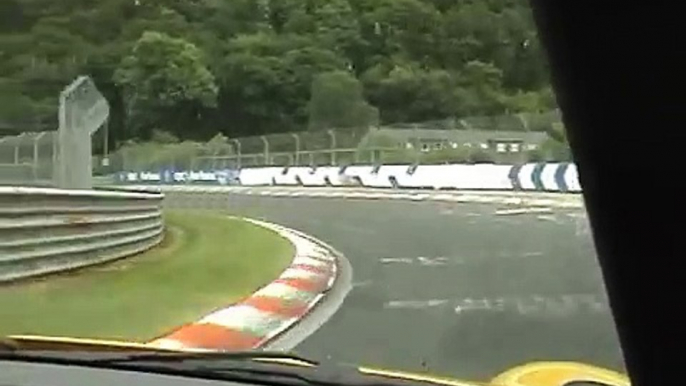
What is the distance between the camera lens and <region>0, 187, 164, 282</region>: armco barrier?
14.2 feet

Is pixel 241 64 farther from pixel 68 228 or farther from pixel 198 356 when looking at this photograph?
pixel 68 228

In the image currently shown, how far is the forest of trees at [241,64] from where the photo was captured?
3578 mm

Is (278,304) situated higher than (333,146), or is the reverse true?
(333,146)

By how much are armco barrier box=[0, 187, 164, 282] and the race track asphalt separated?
365 millimetres

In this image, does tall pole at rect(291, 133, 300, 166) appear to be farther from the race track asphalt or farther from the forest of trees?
the race track asphalt

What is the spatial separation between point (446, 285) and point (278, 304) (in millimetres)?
701

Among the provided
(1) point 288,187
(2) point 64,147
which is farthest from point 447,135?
(2) point 64,147

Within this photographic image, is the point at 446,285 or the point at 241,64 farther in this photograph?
the point at 446,285

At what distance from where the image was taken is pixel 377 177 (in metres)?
4.48

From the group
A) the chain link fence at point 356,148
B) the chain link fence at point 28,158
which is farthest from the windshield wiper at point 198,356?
the chain link fence at point 28,158

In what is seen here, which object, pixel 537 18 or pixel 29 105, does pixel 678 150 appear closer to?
pixel 537 18

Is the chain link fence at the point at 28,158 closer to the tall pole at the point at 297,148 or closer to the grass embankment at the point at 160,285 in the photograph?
the grass embankment at the point at 160,285

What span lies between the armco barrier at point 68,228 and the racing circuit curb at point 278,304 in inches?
15.3

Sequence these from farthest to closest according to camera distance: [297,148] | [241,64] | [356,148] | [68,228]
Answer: [68,228], [356,148], [297,148], [241,64]
